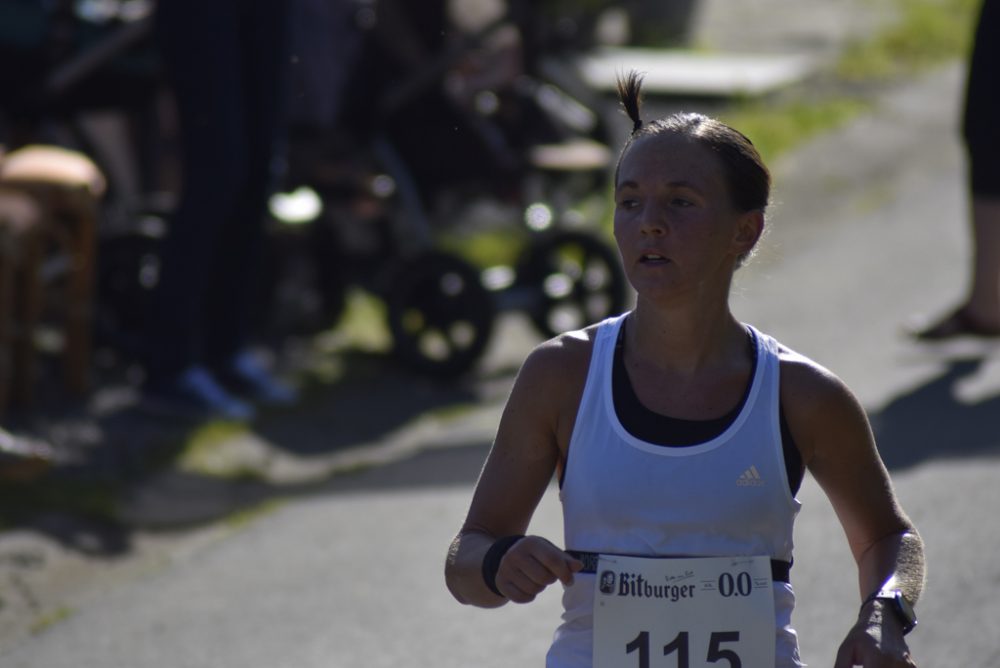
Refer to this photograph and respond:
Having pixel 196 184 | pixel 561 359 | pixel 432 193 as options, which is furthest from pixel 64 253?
pixel 561 359

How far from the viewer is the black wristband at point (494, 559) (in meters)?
2.47

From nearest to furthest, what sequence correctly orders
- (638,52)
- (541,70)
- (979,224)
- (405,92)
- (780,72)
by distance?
(979,224) → (405,92) → (541,70) → (780,72) → (638,52)

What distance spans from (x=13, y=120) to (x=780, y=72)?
7.37m

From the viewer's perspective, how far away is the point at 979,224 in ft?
21.6

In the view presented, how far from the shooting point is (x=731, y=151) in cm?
260

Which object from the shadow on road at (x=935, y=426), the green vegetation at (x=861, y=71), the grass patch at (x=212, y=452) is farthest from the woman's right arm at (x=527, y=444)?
the green vegetation at (x=861, y=71)

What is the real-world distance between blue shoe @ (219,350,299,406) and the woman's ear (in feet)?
12.5

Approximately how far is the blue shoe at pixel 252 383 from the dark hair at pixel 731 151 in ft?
12.4

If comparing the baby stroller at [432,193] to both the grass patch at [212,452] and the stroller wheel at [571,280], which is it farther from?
the grass patch at [212,452]

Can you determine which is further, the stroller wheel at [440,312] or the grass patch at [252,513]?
the stroller wheel at [440,312]

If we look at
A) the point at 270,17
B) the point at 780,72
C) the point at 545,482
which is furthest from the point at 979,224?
the point at 780,72

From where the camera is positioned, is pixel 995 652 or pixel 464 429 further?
pixel 464 429

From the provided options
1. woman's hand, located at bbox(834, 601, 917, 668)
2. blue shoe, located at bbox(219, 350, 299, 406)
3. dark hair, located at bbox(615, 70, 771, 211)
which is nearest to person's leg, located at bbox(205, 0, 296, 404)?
blue shoe, located at bbox(219, 350, 299, 406)

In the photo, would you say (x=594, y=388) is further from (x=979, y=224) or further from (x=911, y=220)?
(x=911, y=220)
